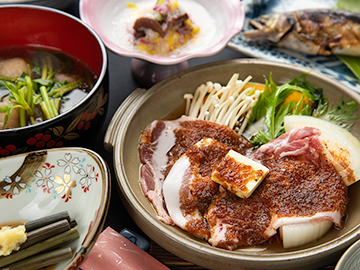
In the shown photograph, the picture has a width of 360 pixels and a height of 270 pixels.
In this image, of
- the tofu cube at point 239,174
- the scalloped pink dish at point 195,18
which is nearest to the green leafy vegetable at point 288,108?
the tofu cube at point 239,174

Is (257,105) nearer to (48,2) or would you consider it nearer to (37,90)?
(37,90)

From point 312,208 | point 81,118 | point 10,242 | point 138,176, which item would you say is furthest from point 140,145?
point 312,208

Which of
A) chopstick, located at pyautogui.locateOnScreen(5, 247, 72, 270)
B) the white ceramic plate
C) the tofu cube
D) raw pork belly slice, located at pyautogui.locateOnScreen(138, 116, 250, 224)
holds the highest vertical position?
the white ceramic plate

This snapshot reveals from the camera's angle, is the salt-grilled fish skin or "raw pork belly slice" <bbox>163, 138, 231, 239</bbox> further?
the salt-grilled fish skin

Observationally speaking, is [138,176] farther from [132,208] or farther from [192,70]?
[192,70]

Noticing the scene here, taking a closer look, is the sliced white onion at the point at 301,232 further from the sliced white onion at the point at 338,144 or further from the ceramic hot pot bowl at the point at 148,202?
the sliced white onion at the point at 338,144

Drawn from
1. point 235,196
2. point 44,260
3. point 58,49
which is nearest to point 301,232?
point 235,196

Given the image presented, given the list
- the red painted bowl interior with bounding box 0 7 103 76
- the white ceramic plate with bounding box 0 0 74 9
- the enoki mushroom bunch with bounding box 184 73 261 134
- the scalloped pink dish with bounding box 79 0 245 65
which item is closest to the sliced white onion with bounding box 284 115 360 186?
the enoki mushroom bunch with bounding box 184 73 261 134

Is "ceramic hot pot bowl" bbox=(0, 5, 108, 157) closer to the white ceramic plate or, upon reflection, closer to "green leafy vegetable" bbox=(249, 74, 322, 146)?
the white ceramic plate
